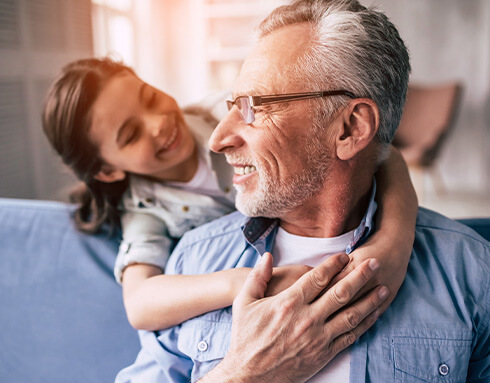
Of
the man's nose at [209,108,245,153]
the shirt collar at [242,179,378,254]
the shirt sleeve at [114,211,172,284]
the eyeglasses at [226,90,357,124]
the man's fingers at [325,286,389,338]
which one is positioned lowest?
the shirt sleeve at [114,211,172,284]

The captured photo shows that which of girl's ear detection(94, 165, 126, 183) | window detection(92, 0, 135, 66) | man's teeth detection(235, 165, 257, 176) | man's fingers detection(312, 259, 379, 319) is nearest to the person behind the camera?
man's fingers detection(312, 259, 379, 319)

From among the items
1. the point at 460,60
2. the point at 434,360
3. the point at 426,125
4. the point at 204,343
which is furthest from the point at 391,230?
the point at 460,60

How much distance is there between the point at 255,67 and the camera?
115 cm

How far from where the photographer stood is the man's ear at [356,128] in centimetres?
113

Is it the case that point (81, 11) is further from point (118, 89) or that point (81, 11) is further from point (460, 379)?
point (460, 379)

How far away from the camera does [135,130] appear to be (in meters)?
1.54

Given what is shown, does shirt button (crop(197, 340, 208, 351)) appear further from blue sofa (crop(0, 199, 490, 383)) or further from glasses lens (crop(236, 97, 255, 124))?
glasses lens (crop(236, 97, 255, 124))

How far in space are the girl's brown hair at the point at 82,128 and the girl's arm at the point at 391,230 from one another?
849 mm

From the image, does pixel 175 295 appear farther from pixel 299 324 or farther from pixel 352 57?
pixel 352 57

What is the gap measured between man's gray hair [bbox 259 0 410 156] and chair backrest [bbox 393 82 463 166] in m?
3.52

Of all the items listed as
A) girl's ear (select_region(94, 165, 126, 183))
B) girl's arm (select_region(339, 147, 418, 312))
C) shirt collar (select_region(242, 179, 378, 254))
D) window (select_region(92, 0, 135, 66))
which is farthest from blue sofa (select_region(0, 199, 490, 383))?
window (select_region(92, 0, 135, 66))

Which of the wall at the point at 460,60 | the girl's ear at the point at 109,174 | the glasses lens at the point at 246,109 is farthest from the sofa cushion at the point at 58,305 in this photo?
the wall at the point at 460,60

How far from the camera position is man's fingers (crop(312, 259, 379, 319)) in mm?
945

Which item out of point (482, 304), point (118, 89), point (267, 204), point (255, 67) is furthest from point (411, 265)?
point (118, 89)
